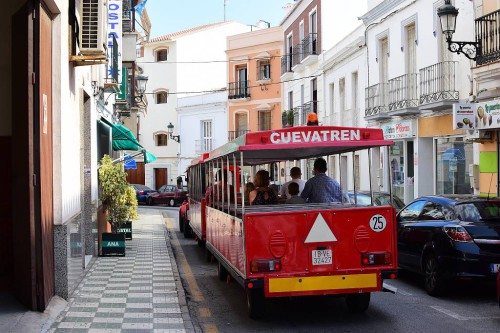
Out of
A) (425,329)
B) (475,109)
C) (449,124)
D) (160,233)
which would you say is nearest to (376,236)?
(425,329)

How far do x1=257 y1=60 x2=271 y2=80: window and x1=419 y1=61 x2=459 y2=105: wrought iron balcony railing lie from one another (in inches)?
1026

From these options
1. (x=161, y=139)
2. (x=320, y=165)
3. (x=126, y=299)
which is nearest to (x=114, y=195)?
(x=126, y=299)

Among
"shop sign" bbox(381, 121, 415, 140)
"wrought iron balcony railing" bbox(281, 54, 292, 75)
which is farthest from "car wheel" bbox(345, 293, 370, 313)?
"wrought iron balcony railing" bbox(281, 54, 292, 75)

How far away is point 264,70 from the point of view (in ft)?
153

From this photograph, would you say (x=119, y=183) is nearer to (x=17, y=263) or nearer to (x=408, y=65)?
(x=17, y=263)

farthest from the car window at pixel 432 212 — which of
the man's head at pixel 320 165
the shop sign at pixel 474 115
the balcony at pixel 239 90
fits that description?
the balcony at pixel 239 90

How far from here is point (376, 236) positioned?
27.8ft

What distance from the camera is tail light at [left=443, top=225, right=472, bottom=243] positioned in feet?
31.4

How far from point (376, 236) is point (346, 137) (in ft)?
4.16

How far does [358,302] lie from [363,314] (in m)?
0.17

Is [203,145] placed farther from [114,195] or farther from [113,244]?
[113,244]

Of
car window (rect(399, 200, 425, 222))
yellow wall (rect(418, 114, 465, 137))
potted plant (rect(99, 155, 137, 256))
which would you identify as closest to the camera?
car window (rect(399, 200, 425, 222))

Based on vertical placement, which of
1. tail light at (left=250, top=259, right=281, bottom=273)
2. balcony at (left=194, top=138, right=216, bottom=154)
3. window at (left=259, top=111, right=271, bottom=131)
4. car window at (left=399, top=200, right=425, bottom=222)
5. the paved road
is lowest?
the paved road

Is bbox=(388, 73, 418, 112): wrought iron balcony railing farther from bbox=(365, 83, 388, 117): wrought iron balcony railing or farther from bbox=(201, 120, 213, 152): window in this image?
bbox=(201, 120, 213, 152): window
